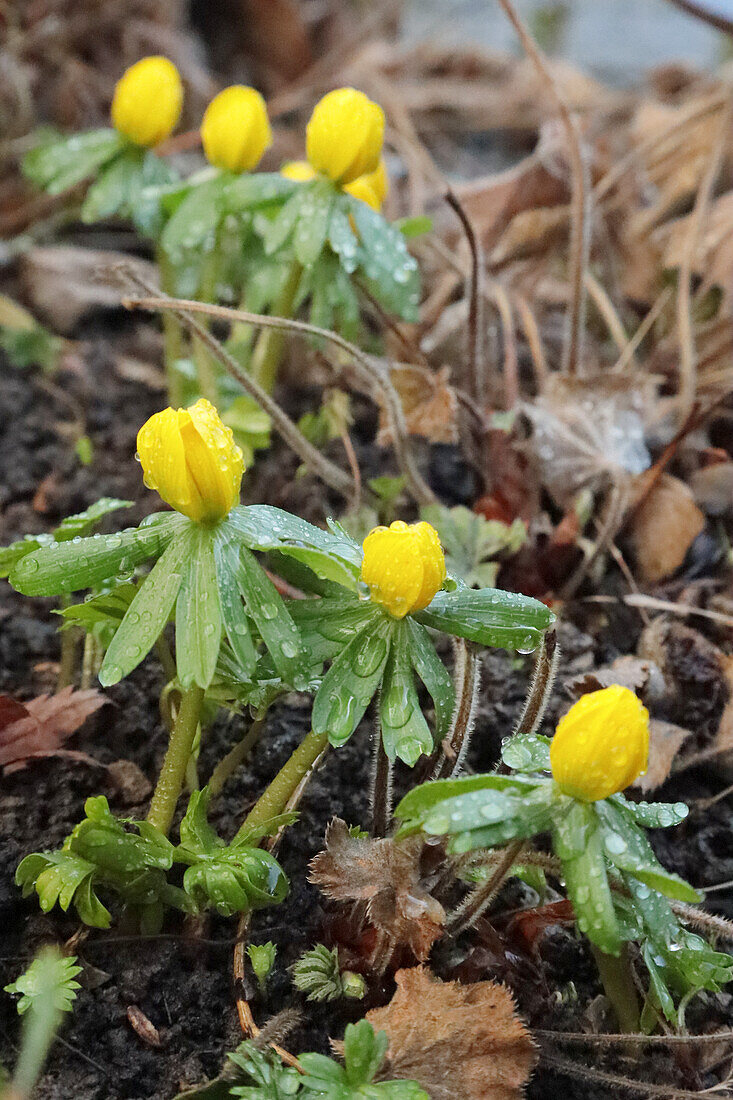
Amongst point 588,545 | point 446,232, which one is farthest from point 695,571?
point 446,232

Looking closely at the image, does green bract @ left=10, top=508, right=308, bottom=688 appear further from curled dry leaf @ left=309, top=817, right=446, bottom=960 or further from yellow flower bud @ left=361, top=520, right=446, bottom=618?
curled dry leaf @ left=309, top=817, right=446, bottom=960

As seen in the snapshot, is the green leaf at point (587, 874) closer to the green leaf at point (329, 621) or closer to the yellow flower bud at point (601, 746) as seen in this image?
the yellow flower bud at point (601, 746)

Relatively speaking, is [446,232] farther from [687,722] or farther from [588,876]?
[588,876]

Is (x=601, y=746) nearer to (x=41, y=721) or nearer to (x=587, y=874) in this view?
(x=587, y=874)

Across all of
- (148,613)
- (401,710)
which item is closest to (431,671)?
(401,710)

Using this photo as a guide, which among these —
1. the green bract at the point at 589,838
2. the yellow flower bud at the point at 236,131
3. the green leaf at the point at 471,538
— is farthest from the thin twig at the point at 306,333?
the green bract at the point at 589,838

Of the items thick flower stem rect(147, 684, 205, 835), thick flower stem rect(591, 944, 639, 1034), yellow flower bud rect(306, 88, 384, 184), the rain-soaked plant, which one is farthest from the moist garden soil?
yellow flower bud rect(306, 88, 384, 184)
